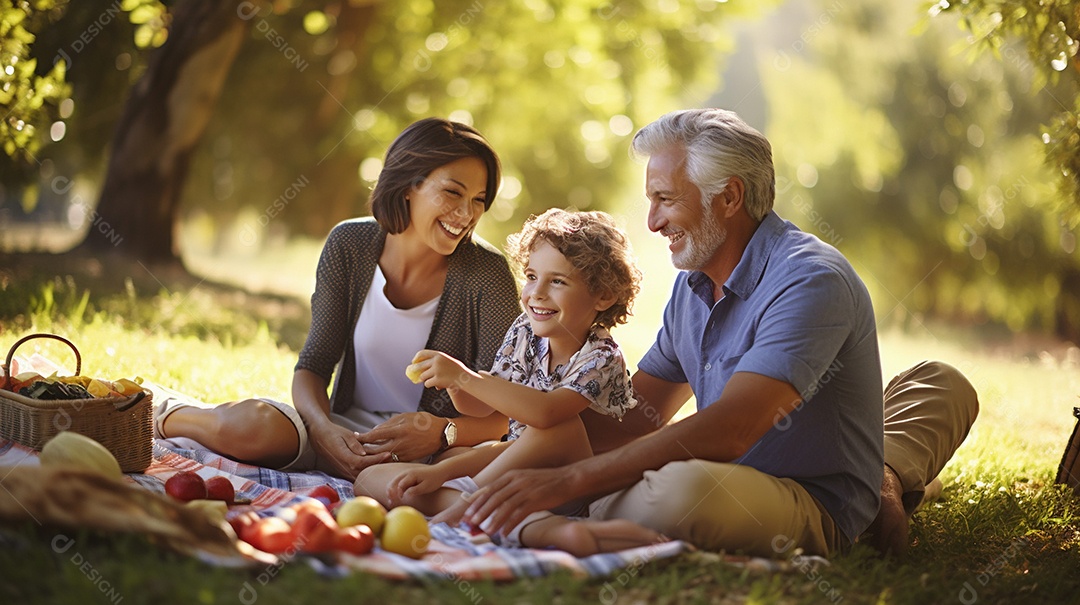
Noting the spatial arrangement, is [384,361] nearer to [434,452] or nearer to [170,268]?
[434,452]

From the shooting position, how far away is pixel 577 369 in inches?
151

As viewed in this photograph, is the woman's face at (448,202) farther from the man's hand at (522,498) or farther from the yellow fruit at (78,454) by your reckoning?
the yellow fruit at (78,454)

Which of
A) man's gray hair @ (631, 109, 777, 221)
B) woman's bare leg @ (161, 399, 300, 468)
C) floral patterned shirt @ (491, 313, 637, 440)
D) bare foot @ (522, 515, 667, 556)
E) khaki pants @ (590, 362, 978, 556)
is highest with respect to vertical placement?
man's gray hair @ (631, 109, 777, 221)

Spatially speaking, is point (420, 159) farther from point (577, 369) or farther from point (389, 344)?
point (577, 369)

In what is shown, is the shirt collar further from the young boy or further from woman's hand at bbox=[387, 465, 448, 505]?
woman's hand at bbox=[387, 465, 448, 505]

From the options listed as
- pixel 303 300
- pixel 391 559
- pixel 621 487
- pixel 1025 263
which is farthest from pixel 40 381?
pixel 1025 263

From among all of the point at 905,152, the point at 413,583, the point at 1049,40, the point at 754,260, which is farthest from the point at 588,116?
the point at 413,583

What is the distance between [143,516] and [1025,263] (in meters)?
16.2

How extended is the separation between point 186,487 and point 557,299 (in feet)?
5.00

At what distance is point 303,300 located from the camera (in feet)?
37.6

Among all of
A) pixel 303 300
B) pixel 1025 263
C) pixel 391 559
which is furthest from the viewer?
pixel 1025 263

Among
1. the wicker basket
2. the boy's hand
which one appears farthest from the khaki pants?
the wicker basket

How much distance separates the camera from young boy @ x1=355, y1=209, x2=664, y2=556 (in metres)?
3.67

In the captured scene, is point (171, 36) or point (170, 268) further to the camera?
point (170, 268)
